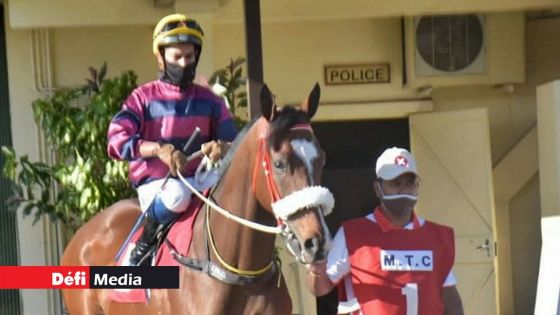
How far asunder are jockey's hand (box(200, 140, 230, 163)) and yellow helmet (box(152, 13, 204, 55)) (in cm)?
64

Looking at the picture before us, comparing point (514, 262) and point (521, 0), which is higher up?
point (521, 0)

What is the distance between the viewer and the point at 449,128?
1009cm

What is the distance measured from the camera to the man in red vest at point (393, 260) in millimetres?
5027

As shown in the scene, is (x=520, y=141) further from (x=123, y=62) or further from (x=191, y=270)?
(x=191, y=270)

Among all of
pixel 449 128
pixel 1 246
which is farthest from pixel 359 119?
pixel 1 246

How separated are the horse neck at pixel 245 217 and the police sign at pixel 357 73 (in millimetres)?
5056

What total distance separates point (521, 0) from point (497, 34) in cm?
79

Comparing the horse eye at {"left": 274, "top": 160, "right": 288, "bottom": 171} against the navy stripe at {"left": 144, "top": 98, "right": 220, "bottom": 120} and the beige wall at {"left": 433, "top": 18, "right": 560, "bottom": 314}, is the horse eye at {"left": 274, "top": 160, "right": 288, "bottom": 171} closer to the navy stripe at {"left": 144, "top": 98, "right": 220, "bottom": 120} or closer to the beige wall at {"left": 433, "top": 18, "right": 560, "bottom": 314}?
the navy stripe at {"left": 144, "top": 98, "right": 220, "bottom": 120}

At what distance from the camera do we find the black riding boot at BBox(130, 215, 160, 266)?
560cm

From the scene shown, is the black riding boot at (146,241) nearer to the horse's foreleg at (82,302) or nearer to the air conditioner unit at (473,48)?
the horse's foreleg at (82,302)

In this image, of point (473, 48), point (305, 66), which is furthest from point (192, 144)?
point (473, 48)

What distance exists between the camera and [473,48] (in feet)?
33.7

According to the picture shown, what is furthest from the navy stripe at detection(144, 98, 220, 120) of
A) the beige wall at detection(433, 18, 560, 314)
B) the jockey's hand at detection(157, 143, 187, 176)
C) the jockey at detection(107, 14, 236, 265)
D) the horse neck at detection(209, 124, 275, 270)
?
the beige wall at detection(433, 18, 560, 314)

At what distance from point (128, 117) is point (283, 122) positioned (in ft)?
3.79
